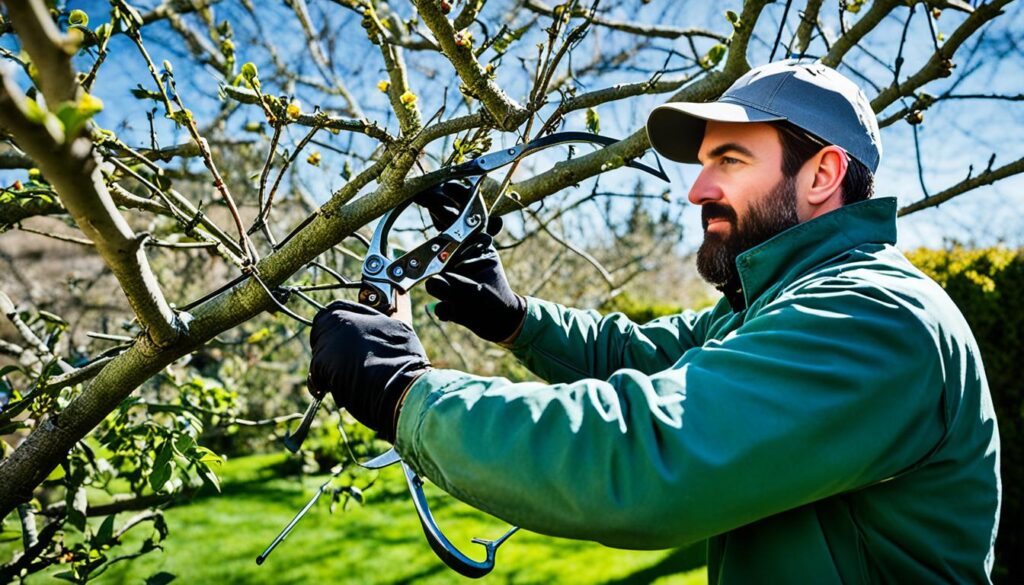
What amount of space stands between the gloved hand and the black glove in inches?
22.5

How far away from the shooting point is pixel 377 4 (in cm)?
386

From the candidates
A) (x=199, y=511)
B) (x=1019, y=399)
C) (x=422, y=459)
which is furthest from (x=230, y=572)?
(x=1019, y=399)

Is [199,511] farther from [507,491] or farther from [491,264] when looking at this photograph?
[507,491]

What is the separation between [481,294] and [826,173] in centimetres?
106

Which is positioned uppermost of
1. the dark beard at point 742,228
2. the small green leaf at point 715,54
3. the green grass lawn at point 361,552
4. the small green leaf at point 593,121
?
the small green leaf at point 715,54

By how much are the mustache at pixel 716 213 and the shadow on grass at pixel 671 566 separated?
13.2 feet

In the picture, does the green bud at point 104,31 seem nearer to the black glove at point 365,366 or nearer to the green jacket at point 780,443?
the black glove at point 365,366

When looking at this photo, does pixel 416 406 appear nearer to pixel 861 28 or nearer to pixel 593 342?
pixel 593 342

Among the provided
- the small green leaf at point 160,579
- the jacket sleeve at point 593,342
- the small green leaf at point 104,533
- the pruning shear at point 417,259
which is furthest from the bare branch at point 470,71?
the small green leaf at point 160,579

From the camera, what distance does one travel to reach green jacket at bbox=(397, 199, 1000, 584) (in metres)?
1.19

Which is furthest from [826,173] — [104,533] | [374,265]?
[104,533]

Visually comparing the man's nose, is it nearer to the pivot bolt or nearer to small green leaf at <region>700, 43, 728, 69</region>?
the pivot bolt

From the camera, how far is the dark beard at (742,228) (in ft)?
6.09

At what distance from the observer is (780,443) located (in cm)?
119
